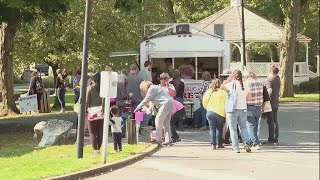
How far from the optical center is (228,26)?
1879 inches

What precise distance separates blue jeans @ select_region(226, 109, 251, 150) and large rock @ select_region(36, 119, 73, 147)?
4.61 m

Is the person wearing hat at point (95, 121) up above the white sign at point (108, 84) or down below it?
below

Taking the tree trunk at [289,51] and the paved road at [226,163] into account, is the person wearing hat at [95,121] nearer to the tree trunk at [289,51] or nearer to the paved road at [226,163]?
the paved road at [226,163]

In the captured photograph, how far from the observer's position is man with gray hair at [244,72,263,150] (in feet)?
47.9

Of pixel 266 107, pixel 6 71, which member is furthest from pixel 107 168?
pixel 6 71

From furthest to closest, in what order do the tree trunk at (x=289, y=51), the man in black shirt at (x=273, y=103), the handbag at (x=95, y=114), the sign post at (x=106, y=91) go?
the tree trunk at (x=289, y=51), the man in black shirt at (x=273, y=103), the handbag at (x=95, y=114), the sign post at (x=106, y=91)

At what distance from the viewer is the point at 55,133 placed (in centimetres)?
1639

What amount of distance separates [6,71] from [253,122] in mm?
14193

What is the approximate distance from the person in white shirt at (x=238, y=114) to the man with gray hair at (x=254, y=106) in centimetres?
31

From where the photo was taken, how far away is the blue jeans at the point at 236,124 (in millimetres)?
13906

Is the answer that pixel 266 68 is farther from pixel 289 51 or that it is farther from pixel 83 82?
pixel 83 82

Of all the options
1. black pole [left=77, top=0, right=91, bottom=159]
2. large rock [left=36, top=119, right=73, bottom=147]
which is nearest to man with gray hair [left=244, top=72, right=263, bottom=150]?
black pole [left=77, top=0, right=91, bottom=159]

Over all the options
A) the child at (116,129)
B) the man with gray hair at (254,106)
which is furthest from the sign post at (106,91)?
the man with gray hair at (254,106)

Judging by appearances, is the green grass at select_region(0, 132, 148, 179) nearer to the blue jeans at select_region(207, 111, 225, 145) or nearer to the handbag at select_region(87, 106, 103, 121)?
the handbag at select_region(87, 106, 103, 121)
